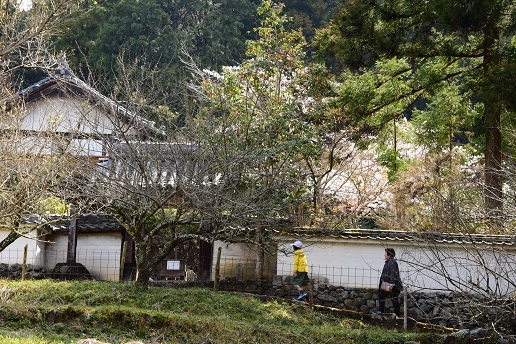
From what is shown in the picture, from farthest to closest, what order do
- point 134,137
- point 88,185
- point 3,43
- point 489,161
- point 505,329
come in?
1. point 489,161
2. point 134,137
3. point 88,185
4. point 505,329
5. point 3,43

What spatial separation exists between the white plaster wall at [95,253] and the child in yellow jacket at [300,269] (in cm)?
541

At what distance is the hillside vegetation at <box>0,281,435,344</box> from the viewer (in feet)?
37.8

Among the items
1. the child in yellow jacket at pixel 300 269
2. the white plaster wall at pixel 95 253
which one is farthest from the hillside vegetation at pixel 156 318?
the white plaster wall at pixel 95 253

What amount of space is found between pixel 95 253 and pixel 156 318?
23.0 ft

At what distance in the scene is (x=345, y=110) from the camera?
1872 cm

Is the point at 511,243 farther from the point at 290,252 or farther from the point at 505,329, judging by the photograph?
the point at 290,252

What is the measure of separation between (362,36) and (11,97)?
975 cm

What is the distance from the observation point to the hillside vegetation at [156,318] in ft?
37.8

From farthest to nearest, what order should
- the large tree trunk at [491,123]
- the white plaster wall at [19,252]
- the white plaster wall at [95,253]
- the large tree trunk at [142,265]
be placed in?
1. the white plaster wall at [95,253]
2. the white plaster wall at [19,252]
3. the large tree trunk at [491,123]
4. the large tree trunk at [142,265]

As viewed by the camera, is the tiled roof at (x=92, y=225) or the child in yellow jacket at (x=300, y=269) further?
the tiled roof at (x=92, y=225)

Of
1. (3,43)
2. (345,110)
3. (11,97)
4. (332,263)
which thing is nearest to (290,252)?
(332,263)

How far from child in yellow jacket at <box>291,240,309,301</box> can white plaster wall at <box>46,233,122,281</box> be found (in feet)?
17.7

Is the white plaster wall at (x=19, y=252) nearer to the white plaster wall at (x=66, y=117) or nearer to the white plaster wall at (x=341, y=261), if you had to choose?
the white plaster wall at (x=66, y=117)

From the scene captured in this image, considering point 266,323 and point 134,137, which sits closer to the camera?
point 266,323
